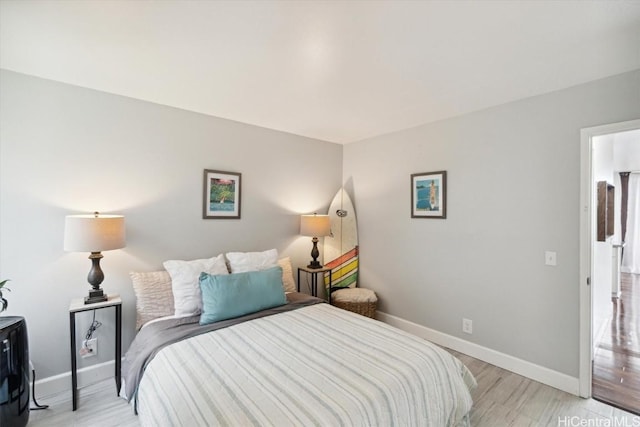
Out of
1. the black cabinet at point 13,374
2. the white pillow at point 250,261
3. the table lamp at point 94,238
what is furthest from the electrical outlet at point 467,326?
the black cabinet at point 13,374

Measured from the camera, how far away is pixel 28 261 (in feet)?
6.94

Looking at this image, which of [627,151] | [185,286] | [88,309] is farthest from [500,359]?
[627,151]

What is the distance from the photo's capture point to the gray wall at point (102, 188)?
209 centimetres

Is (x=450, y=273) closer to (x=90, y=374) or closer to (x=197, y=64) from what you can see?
(x=197, y=64)

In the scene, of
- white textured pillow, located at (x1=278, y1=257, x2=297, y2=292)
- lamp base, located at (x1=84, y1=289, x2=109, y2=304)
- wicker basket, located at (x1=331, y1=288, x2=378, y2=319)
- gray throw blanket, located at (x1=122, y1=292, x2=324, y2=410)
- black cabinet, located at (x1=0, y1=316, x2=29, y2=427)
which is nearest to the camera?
black cabinet, located at (x1=0, y1=316, x2=29, y2=427)

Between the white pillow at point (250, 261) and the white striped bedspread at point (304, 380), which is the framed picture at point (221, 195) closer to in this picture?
the white pillow at point (250, 261)

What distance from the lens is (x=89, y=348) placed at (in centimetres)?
232

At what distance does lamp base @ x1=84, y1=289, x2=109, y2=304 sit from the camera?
2.13m

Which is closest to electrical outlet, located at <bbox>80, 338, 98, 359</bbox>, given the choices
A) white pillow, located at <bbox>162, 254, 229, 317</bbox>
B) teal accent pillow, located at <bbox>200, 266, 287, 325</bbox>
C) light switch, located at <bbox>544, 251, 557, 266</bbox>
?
white pillow, located at <bbox>162, 254, 229, 317</bbox>

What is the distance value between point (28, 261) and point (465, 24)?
10.7 ft

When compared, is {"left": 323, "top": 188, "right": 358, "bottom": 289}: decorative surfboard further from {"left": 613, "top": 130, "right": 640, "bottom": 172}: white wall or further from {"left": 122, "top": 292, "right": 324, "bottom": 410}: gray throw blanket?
{"left": 613, "top": 130, "right": 640, "bottom": 172}: white wall

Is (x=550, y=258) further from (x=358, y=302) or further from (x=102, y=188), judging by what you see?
(x=102, y=188)

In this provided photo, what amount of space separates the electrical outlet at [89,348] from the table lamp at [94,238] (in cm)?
45

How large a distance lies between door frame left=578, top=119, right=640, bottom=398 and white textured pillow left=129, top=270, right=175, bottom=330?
323cm
